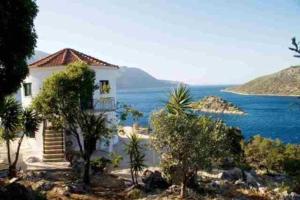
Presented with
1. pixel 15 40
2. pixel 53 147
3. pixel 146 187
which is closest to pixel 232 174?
pixel 146 187

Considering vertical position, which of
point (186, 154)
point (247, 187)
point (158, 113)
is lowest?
point (247, 187)

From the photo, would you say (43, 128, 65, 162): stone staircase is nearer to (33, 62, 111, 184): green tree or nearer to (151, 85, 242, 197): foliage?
(33, 62, 111, 184): green tree

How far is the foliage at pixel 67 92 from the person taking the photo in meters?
24.1

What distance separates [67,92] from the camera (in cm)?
2419

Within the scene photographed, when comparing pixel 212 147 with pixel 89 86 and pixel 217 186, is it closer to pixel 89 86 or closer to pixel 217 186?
pixel 217 186

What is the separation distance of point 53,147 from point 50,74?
6.28 m

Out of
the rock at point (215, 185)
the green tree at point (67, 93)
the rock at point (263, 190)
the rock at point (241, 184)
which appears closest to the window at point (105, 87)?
the green tree at point (67, 93)

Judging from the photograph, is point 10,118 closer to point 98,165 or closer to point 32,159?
point 32,159

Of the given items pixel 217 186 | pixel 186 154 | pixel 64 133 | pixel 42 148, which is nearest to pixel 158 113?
pixel 186 154

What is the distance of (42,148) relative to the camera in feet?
109

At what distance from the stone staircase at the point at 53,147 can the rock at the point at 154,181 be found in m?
8.79

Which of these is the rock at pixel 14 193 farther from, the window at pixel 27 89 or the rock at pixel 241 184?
the window at pixel 27 89

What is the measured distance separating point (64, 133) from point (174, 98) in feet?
33.4

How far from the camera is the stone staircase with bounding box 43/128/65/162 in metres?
31.0
